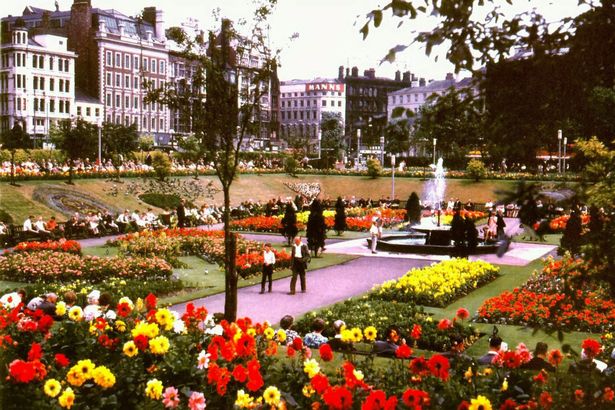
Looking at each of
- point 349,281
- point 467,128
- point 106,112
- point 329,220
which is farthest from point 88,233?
point 106,112

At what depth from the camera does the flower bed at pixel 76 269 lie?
20938 mm

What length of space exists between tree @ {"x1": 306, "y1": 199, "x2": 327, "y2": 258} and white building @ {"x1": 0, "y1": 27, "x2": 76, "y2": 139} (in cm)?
4866

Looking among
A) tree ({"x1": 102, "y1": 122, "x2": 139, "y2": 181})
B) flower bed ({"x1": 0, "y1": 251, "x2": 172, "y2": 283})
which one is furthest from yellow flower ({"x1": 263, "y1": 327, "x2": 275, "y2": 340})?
tree ({"x1": 102, "y1": 122, "x2": 139, "y2": 181})

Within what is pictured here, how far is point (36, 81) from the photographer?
252 feet

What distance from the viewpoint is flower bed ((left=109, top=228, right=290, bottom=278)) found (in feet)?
78.7

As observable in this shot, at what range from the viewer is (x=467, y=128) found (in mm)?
6691

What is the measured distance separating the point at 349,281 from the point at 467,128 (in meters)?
16.6

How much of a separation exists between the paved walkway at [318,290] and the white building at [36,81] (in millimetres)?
51434

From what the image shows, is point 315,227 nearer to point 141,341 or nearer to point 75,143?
point 141,341

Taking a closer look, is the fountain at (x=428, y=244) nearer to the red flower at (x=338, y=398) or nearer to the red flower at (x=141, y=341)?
the red flower at (x=141, y=341)

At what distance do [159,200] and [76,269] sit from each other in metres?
28.0

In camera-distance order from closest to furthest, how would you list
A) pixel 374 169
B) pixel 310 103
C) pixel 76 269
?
pixel 76 269 < pixel 374 169 < pixel 310 103

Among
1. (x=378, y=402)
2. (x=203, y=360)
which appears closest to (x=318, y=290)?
(x=203, y=360)

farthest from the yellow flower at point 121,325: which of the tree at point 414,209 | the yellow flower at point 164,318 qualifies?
the tree at point 414,209
